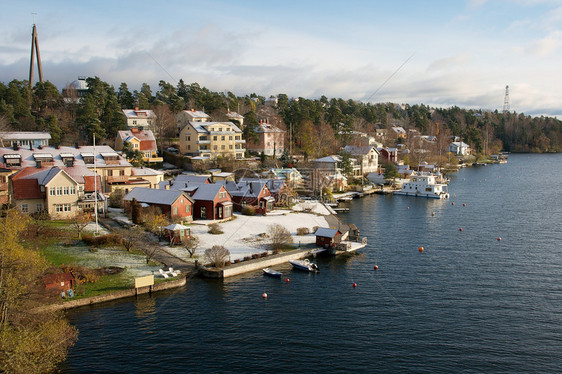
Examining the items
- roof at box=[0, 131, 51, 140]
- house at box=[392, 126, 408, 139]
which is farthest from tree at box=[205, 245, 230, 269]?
house at box=[392, 126, 408, 139]

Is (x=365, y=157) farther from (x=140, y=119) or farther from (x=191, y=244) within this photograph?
(x=191, y=244)

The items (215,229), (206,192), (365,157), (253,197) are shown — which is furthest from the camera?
(365,157)

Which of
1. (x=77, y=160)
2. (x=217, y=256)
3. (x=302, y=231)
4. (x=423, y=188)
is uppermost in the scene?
(x=77, y=160)

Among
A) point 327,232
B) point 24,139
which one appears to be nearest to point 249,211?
point 327,232

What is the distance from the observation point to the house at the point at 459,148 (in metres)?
161

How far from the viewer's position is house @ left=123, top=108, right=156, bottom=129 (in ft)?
305

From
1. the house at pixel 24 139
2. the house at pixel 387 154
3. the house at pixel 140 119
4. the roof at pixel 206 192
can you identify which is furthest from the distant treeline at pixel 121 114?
the roof at pixel 206 192

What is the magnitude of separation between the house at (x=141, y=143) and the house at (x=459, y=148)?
11599 cm

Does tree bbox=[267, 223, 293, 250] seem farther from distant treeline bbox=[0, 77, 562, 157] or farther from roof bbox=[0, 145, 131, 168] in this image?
distant treeline bbox=[0, 77, 562, 157]

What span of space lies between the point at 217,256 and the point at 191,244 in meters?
5.39

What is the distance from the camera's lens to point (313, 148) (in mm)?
108938

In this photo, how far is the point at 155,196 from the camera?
53.2m

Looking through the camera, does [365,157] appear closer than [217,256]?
No

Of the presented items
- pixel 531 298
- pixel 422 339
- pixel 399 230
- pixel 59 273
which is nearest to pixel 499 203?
pixel 399 230
